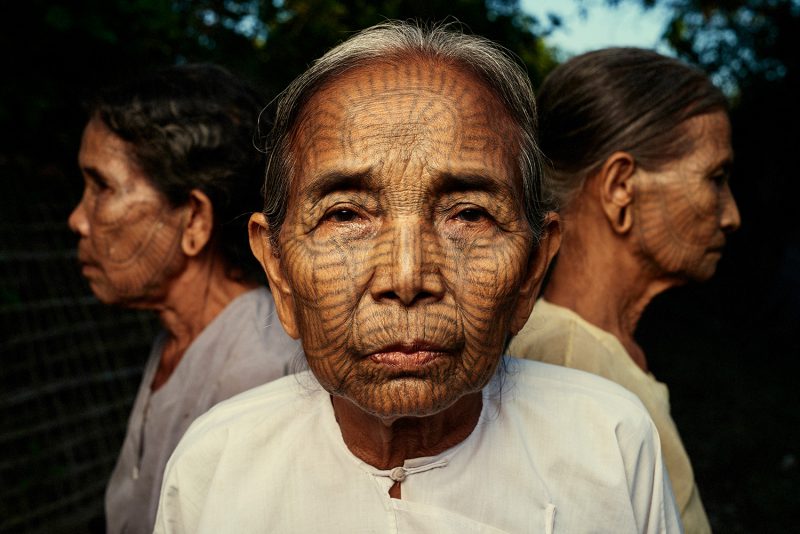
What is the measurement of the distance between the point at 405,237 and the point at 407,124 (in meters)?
0.25

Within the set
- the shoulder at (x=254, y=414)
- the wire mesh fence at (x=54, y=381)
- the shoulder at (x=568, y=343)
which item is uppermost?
the shoulder at (x=568, y=343)

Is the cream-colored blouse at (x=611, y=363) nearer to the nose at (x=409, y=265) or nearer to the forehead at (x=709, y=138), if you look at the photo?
the forehead at (x=709, y=138)

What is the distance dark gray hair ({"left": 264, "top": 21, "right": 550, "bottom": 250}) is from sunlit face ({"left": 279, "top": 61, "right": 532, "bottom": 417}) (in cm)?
5

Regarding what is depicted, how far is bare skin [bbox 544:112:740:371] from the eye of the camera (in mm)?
2602

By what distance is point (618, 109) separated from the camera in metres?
2.61

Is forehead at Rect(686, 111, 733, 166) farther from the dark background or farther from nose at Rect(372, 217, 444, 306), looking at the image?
the dark background

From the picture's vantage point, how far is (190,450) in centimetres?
188

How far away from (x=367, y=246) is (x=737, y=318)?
1223cm

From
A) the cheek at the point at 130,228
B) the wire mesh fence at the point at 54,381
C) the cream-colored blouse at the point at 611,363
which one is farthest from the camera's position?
the wire mesh fence at the point at 54,381

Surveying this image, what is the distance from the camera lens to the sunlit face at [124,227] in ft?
9.04

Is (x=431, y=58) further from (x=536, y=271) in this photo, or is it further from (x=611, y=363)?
(x=611, y=363)

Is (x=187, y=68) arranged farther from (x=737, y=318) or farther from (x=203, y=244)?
(x=737, y=318)

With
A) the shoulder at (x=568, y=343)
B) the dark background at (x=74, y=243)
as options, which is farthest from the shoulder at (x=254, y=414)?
the dark background at (x=74, y=243)

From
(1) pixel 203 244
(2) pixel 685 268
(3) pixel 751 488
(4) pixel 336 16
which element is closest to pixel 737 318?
(3) pixel 751 488
